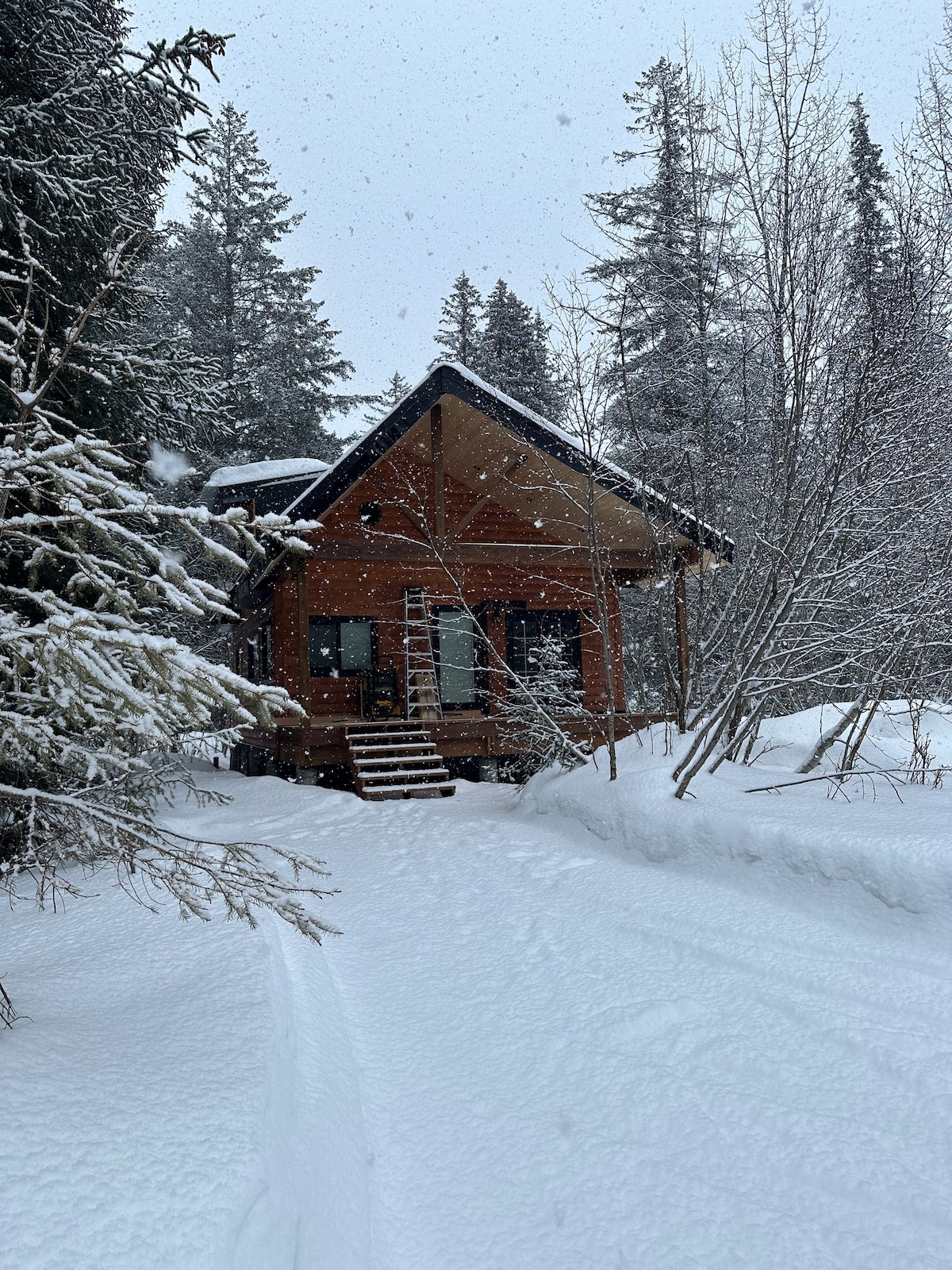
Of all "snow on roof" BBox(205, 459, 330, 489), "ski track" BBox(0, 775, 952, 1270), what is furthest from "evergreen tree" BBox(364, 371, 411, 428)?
"ski track" BBox(0, 775, 952, 1270)

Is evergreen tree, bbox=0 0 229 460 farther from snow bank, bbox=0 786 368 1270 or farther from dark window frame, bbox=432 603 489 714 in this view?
dark window frame, bbox=432 603 489 714

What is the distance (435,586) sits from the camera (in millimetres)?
14156

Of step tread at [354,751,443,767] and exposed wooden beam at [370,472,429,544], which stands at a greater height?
exposed wooden beam at [370,472,429,544]

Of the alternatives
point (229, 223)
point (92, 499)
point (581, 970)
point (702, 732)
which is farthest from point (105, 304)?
point (229, 223)

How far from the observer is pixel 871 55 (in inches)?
306

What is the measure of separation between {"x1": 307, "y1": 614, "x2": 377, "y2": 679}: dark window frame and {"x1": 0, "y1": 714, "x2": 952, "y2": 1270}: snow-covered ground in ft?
26.6

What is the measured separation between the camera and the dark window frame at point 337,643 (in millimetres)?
13430

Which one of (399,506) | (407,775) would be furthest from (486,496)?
(407,775)

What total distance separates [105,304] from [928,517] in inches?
314

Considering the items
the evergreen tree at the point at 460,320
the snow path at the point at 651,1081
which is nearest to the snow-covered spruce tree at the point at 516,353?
the evergreen tree at the point at 460,320

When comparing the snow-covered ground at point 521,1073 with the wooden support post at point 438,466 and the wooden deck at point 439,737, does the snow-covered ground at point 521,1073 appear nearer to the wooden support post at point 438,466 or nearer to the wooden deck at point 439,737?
the wooden deck at point 439,737

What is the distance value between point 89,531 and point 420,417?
8.88 metres

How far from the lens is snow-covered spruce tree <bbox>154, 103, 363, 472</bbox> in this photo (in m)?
25.0

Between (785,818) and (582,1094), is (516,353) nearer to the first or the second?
(785,818)
